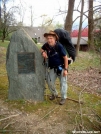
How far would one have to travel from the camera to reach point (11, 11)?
2434cm

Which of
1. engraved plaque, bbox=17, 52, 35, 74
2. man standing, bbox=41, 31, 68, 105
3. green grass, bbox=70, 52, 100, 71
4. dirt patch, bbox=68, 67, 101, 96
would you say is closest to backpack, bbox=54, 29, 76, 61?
man standing, bbox=41, 31, 68, 105

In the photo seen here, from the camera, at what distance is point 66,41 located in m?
4.71

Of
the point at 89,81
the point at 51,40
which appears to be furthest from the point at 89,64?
the point at 51,40

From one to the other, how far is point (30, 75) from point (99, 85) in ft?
12.3

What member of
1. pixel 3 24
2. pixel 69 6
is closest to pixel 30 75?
pixel 69 6

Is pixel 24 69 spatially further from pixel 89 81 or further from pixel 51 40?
pixel 89 81

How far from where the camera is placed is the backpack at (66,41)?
4680 millimetres

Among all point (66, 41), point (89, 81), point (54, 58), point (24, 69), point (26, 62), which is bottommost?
point (89, 81)

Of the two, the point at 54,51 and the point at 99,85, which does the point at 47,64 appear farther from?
the point at 99,85

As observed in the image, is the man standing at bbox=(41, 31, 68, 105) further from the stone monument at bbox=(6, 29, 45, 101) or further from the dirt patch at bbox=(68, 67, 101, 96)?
the dirt patch at bbox=(68, 67, 101, 96)

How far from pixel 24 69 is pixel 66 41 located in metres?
1.31

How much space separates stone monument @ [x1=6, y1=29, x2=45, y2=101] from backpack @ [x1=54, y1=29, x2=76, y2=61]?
2.22 ft

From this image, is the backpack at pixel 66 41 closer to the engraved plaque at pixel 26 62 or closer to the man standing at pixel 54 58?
the man standing at pixel 54 58

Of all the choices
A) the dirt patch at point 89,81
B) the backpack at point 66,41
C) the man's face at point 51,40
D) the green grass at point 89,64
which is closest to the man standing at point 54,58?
the man's face at point 51,40
